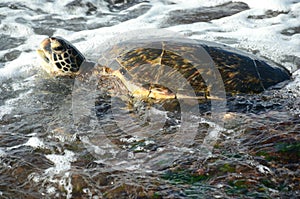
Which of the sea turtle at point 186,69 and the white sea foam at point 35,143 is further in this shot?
the sea turtle at point 186,69

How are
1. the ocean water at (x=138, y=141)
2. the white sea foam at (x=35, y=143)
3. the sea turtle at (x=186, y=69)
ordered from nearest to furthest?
the ocean water at (x=138, y=141) → the white sea foam at (x=35, y=143) → the sea turtle at (x=186, y=69)

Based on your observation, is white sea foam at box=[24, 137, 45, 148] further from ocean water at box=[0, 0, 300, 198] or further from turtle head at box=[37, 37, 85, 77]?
turtle head at box=[37, 37, 85, 77]

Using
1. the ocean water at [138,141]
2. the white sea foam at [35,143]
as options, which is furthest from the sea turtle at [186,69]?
the white sea foam at [35,143]

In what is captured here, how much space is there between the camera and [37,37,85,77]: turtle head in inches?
209

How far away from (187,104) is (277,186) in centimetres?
162

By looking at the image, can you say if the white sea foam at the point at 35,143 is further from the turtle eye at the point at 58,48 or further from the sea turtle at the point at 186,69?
the turtle eye at the point at 58,48

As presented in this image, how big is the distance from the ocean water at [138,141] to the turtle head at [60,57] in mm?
179

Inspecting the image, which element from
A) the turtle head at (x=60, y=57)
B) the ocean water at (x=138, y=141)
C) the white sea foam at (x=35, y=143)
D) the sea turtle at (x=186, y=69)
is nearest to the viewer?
the ocean water at (x=138, y=141)

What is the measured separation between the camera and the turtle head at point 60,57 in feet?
17.5

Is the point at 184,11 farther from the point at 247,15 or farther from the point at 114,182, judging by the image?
the point at 114,182

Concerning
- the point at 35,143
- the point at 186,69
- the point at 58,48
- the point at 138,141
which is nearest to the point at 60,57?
the point at 58,48

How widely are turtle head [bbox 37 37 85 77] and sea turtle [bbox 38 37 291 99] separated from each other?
558mm

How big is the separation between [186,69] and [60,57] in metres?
1.85

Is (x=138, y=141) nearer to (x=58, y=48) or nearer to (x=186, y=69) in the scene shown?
(x=186, y=69)
